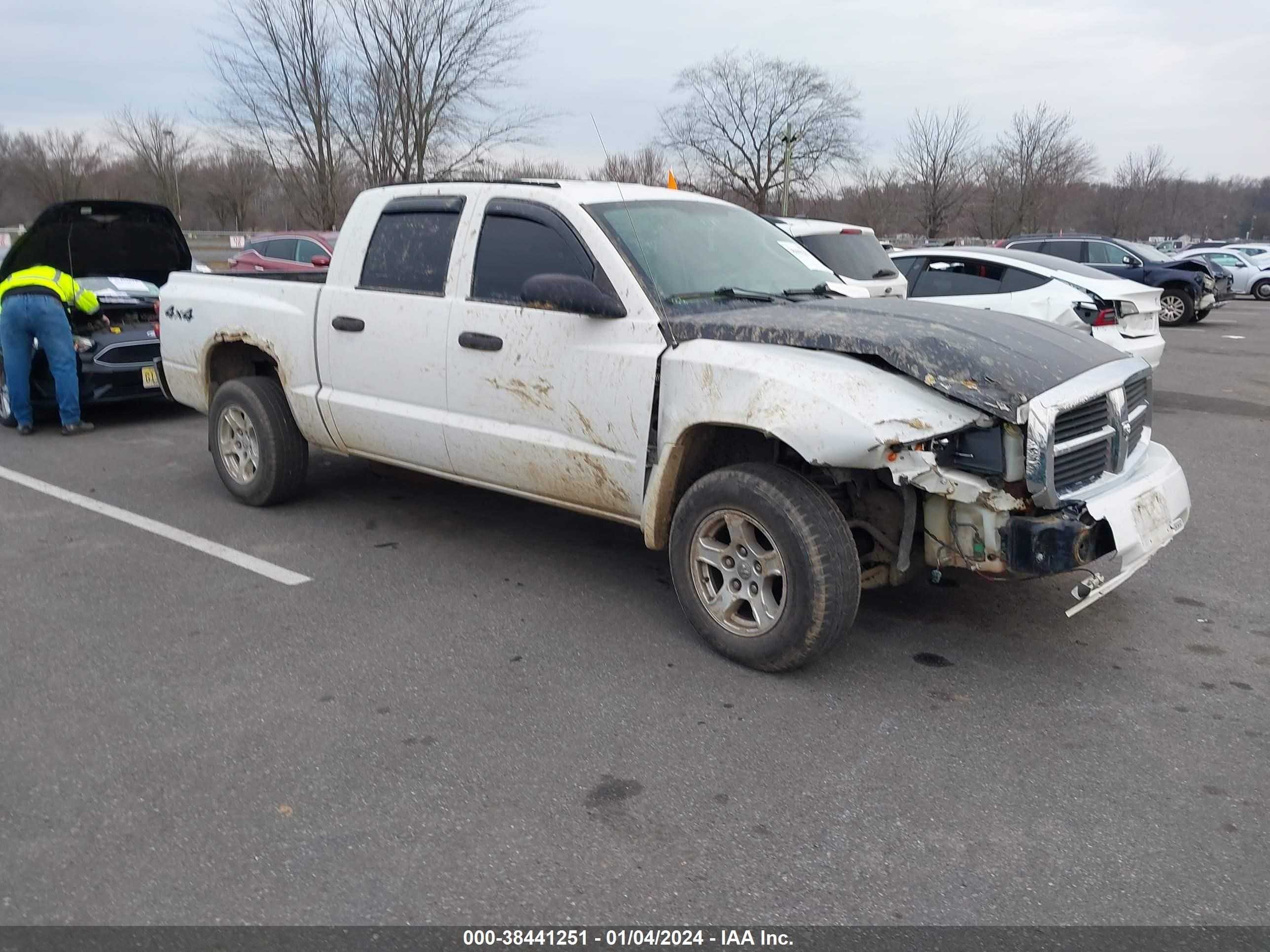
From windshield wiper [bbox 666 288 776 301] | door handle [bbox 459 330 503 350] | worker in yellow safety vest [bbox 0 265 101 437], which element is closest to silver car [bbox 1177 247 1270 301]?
windshield wiper [bbox 666 288 776 301]

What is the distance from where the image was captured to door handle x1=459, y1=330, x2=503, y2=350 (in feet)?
15.9

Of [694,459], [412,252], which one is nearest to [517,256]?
[412,252]

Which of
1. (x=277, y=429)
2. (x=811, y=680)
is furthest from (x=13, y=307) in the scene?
(x=811, y=680)

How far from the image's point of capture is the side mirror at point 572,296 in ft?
14.1

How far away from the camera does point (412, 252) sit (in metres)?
5.34

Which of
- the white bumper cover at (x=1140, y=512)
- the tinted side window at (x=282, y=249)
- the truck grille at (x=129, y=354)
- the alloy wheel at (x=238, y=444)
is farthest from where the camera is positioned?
the tinted side window at (x=282, y=249)

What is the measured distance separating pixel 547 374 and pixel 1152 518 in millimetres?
2573

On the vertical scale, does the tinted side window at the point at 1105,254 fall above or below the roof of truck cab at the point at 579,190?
above

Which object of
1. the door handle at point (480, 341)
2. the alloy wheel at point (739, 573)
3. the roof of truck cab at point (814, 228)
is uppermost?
the roof of truck cab at point (814, 228)

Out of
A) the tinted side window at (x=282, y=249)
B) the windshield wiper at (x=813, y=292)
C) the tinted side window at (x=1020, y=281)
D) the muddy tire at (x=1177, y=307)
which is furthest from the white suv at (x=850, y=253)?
the muddy tire at (x=1177, y=307)

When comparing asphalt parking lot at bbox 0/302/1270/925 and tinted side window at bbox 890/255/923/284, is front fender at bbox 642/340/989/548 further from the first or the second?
tinted side window at bbox 890/255/923/284

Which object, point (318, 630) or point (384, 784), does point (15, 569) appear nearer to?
point (318, 630)

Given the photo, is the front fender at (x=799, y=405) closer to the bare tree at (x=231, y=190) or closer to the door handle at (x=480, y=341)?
the door handle at (x=480, y=341)
